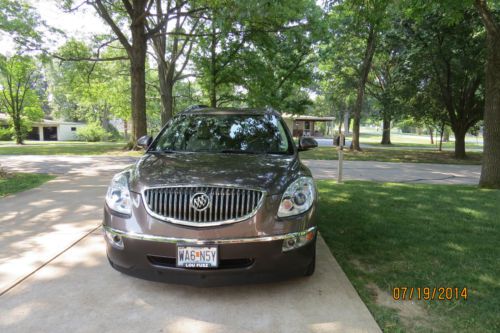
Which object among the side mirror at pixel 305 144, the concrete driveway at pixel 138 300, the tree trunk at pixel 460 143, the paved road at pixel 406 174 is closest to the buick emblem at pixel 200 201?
the concrete driveway at pixel 138 300

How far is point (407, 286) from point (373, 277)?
316 millimetres

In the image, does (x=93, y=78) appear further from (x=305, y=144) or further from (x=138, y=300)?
(x=138, y=300)

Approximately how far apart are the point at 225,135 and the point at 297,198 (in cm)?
160

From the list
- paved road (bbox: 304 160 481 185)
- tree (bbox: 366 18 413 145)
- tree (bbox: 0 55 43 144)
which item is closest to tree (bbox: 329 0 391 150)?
tree (bbox: 366 18 413 145)

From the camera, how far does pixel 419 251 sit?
4117 millimetres

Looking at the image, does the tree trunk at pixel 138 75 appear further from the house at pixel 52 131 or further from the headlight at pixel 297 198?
the house at pixel 52 131

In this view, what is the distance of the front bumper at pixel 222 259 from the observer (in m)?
2.72

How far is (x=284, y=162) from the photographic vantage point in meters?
3.51

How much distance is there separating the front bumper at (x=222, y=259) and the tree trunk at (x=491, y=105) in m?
7.31

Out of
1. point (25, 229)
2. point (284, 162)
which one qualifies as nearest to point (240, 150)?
point (284, 162)

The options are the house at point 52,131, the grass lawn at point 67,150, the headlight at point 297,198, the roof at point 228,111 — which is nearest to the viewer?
the headlight at point 297,198

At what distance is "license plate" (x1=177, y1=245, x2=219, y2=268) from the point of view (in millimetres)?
2707

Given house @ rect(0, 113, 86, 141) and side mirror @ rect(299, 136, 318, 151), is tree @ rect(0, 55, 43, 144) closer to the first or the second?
house @ rect(0, 113, 86, 141)

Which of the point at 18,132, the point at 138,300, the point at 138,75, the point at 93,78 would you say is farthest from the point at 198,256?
the point at 18,132
